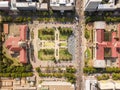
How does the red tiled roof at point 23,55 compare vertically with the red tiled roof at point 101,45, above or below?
below

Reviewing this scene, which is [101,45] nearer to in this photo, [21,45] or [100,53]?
[100,53]

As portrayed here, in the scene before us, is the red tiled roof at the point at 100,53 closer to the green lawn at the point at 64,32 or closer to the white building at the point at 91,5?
the green lawn at the point at 64,32

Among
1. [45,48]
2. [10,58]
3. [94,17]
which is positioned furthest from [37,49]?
[94,17]

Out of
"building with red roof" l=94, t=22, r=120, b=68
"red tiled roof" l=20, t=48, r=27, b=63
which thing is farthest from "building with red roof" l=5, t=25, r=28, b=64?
"building with red roof" l=94, t=22, r=120, b=68

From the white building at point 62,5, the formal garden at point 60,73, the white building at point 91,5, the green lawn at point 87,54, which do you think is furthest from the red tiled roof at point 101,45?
the white building at point 62,5

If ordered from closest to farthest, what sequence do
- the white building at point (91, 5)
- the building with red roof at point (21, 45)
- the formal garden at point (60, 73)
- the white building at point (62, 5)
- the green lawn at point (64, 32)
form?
the white building at point (91, 5), the white building at point (62, 5), the building with red roof at point (21, 45), the formal garden at point (60, 73), the green lawn at point (64, 32)

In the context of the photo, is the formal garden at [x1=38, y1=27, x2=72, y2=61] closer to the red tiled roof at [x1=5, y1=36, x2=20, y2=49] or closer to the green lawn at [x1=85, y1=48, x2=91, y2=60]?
the green lawn at [x1=85, y1=48, x2=91, y2=60]

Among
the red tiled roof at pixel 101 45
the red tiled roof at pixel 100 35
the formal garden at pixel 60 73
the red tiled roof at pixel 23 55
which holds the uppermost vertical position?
the red tiled roof at pixel 100 35

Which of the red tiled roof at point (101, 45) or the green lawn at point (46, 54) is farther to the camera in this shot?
the green lawn at point (46, 54)
